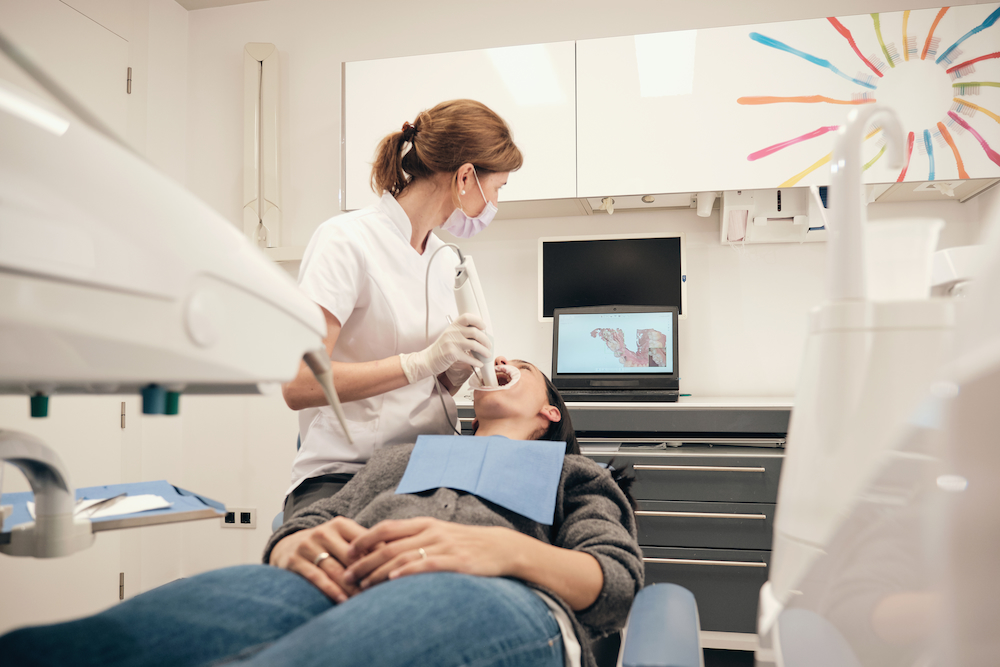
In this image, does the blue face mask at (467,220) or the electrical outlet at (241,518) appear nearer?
the blue face mask at (467,220)

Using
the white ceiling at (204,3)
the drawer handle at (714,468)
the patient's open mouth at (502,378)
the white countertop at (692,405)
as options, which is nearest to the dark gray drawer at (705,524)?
the drawer handle at (714,468)

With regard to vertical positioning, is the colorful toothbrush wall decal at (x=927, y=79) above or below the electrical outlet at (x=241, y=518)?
above

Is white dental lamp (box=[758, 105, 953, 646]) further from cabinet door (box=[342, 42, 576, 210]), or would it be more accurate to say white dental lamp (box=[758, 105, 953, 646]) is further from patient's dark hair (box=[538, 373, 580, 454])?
cabinet door (box=[342, 42, 576, 210])

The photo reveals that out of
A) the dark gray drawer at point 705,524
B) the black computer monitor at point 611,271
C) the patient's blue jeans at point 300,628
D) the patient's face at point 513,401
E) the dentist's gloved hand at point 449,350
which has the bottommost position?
the dark gray drawer at point 705,524

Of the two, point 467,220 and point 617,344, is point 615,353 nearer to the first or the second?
point 617,344

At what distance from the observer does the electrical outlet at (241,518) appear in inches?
125

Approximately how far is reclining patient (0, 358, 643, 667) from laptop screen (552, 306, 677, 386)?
136 cm

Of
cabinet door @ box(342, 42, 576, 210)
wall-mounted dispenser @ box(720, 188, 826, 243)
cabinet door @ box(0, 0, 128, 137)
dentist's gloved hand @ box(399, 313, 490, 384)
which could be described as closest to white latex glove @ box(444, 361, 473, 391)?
dentist's gloved hand @ box(399, 313, 490, 384)

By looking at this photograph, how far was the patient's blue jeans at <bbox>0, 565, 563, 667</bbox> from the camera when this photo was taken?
686 millimetres

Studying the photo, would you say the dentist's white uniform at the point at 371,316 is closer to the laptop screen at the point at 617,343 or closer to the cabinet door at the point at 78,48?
the laptop screen at the point at 617,343

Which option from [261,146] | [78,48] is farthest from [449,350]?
[78,48]

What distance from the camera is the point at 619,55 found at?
8.31 feet

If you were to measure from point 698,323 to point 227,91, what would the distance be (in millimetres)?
2503

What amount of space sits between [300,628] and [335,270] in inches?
30.4
